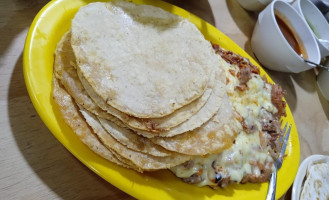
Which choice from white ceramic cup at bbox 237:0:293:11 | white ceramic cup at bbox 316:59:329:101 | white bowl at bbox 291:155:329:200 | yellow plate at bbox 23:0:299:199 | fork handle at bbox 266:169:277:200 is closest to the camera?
yellow plate at bbox 23:0:299:199

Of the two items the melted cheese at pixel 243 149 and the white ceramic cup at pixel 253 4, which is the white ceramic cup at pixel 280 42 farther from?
the melted cheese at pixel 243 149

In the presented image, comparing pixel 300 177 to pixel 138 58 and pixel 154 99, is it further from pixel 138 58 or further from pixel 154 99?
pixel 138 58

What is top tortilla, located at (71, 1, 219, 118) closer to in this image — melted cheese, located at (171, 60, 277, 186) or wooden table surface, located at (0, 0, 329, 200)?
melted cheese, located at (171, 60, 277, 186)

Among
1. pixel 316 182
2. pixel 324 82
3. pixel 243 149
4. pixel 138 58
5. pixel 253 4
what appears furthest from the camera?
pixel 324 82

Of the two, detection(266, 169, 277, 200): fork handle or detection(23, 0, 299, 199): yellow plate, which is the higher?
detection(23, 0, 299, 199): yellow plate

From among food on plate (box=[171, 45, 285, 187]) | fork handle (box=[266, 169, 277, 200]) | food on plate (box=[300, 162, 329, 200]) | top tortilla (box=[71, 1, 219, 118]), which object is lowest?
food on plate (box=[300, 162, 329, 200])

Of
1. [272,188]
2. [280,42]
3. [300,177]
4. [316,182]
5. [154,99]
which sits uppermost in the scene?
[154,99]

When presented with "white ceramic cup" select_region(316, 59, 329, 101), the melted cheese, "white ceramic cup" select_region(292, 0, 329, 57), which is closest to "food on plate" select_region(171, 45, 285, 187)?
the melted cheese

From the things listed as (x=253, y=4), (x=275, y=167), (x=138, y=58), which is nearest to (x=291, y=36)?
(x=253, y=4)
